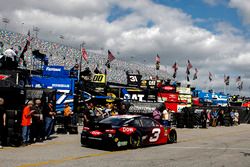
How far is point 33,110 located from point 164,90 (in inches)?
1066

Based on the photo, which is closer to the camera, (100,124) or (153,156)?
(153,156)

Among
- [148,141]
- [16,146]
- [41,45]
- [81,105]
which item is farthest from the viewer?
[41,45]

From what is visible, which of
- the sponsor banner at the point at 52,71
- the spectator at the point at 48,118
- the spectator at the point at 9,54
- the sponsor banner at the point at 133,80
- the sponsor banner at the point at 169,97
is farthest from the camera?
the sponsor banner at the point at 133,80

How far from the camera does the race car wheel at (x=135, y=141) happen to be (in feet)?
40.0

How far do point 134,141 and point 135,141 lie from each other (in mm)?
60

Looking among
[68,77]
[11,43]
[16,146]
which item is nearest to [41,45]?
[11,43]

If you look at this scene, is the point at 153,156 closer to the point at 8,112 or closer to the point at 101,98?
the point at 8,112

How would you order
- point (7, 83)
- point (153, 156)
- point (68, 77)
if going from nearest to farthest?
1. point (153, 156)
2. point (7, 83)
3. point (68, 77)

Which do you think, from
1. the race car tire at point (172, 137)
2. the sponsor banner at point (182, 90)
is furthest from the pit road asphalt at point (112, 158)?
the sponsor banner at point (182, 90)

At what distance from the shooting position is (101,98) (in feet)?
97.1

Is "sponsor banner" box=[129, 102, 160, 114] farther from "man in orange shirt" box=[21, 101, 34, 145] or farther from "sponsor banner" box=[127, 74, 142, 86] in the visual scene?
"man in orange shirt" box=[21, 101, 34, 145]

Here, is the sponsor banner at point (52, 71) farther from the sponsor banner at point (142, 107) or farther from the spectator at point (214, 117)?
the spectator at point (214, 117)

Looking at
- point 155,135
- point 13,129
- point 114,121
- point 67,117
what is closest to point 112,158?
point 114,121

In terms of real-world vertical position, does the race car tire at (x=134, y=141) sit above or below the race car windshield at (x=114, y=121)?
below
